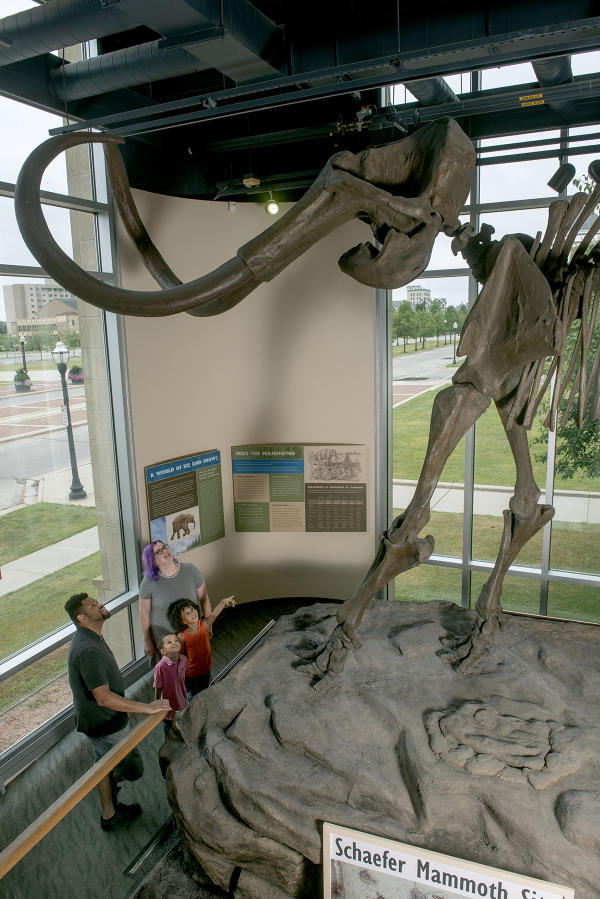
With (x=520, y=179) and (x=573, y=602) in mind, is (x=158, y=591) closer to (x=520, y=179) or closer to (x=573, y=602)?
(x=520, y=179)

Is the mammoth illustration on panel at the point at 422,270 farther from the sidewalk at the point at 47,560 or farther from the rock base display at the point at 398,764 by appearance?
the sidewalk at the point at 47,560

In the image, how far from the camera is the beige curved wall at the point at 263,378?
5902mm

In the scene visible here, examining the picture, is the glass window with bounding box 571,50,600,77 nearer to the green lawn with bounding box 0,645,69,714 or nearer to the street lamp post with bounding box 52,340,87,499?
the street lamp post with bounding box 52,340,87,499

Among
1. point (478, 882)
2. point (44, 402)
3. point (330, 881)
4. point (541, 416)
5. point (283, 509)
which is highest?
point (44, 402)

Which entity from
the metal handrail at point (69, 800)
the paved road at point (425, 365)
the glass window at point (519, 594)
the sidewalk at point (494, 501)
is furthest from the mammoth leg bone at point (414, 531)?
the glass window at point (519, 594)

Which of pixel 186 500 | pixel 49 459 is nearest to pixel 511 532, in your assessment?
pixel 186 500

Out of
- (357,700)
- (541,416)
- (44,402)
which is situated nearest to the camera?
(357,700)

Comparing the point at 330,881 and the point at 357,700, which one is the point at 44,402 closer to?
the point at 357,700

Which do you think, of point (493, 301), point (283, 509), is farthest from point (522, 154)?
point (283, 509)

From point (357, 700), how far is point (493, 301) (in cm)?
247

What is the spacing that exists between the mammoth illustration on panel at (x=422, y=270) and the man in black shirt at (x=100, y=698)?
1.17 meters

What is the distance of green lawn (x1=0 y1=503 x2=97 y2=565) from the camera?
15.9 feet

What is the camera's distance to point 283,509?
6.75 m

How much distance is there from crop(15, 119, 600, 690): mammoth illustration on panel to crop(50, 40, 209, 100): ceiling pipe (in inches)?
48.4
